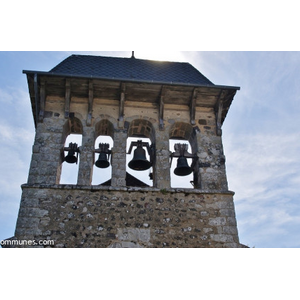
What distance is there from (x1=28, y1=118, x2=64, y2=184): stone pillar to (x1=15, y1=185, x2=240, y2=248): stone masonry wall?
0.84ft

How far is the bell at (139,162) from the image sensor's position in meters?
7.76

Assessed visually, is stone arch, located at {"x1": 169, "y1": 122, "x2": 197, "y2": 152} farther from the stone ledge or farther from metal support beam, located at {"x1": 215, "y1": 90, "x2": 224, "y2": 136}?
the stone ledge

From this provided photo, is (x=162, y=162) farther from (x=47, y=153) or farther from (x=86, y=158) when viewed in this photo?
(x=47, y=153)

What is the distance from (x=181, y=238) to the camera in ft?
22.1

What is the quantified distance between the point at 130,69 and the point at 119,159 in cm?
249

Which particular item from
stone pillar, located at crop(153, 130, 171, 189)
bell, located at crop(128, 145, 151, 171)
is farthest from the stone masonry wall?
bell, located at crop(128, 145, 151, 171)

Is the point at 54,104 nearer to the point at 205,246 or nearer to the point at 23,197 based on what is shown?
the point at 23,197

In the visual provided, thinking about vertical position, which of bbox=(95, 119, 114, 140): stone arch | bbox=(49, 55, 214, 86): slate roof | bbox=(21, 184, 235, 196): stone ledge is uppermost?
bbox=(49, 55, 214, 86): slate roof

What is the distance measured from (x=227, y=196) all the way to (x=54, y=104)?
12.7 ft

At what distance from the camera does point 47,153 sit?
7.45 meters

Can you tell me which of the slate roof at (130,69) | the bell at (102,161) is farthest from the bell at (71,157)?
the slate roof at (130,69)

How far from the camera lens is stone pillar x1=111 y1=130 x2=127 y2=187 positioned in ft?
23.9

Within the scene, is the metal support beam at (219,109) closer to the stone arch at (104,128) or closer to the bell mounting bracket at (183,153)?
the bell mounting bracket at (183,153)

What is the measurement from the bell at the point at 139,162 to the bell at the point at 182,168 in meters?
0.56
